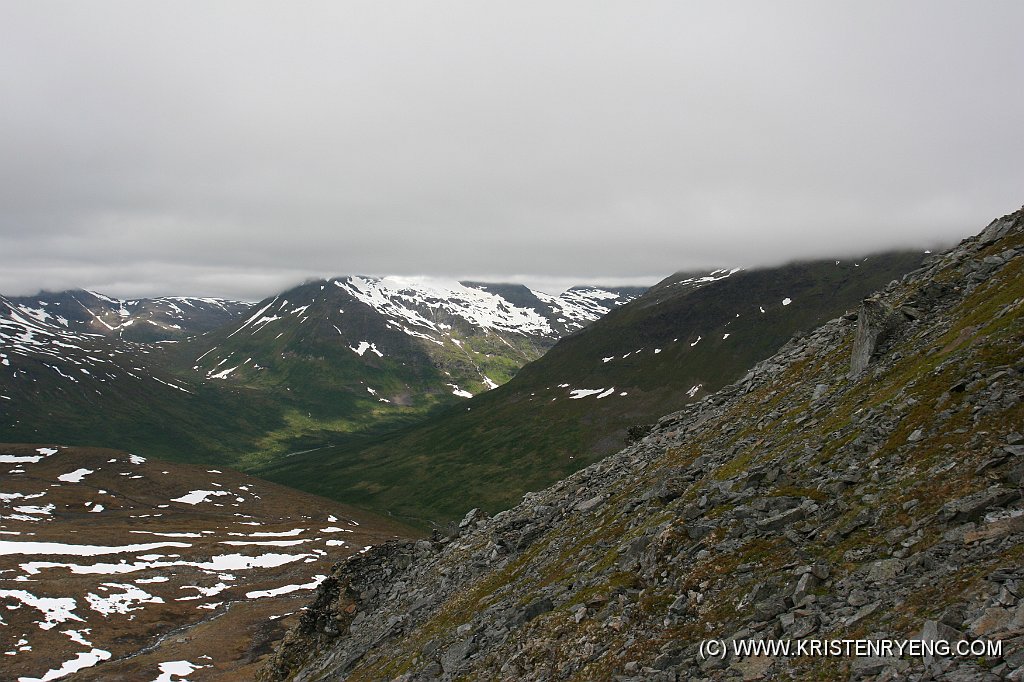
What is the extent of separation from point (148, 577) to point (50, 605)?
19057mm

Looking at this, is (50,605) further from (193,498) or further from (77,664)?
(193,498)

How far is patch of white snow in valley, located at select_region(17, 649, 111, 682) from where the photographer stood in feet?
236

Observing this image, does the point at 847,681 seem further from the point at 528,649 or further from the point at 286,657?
the point at 286,657

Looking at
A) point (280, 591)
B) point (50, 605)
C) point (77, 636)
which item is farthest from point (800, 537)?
point (50, 605)

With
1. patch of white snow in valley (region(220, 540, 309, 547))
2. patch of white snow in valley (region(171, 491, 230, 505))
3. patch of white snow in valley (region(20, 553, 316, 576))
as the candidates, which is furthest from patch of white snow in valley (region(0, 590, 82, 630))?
patch of white snow in valley (region(171, 491, 230, 505))

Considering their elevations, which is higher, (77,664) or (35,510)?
(77,664)

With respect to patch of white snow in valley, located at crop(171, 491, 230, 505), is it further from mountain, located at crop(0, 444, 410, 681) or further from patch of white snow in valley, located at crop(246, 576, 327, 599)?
patch of white snow in valley, located at crop(246, 576, 327, 599)

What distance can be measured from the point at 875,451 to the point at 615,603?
10.7m

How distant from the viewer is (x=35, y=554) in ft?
381

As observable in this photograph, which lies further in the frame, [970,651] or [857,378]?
[857,378]

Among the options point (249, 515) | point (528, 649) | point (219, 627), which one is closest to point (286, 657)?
point (528, 649)

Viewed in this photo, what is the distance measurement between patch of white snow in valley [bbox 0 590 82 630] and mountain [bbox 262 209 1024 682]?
76050mm

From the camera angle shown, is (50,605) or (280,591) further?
(280,591)

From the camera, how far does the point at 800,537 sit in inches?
721
